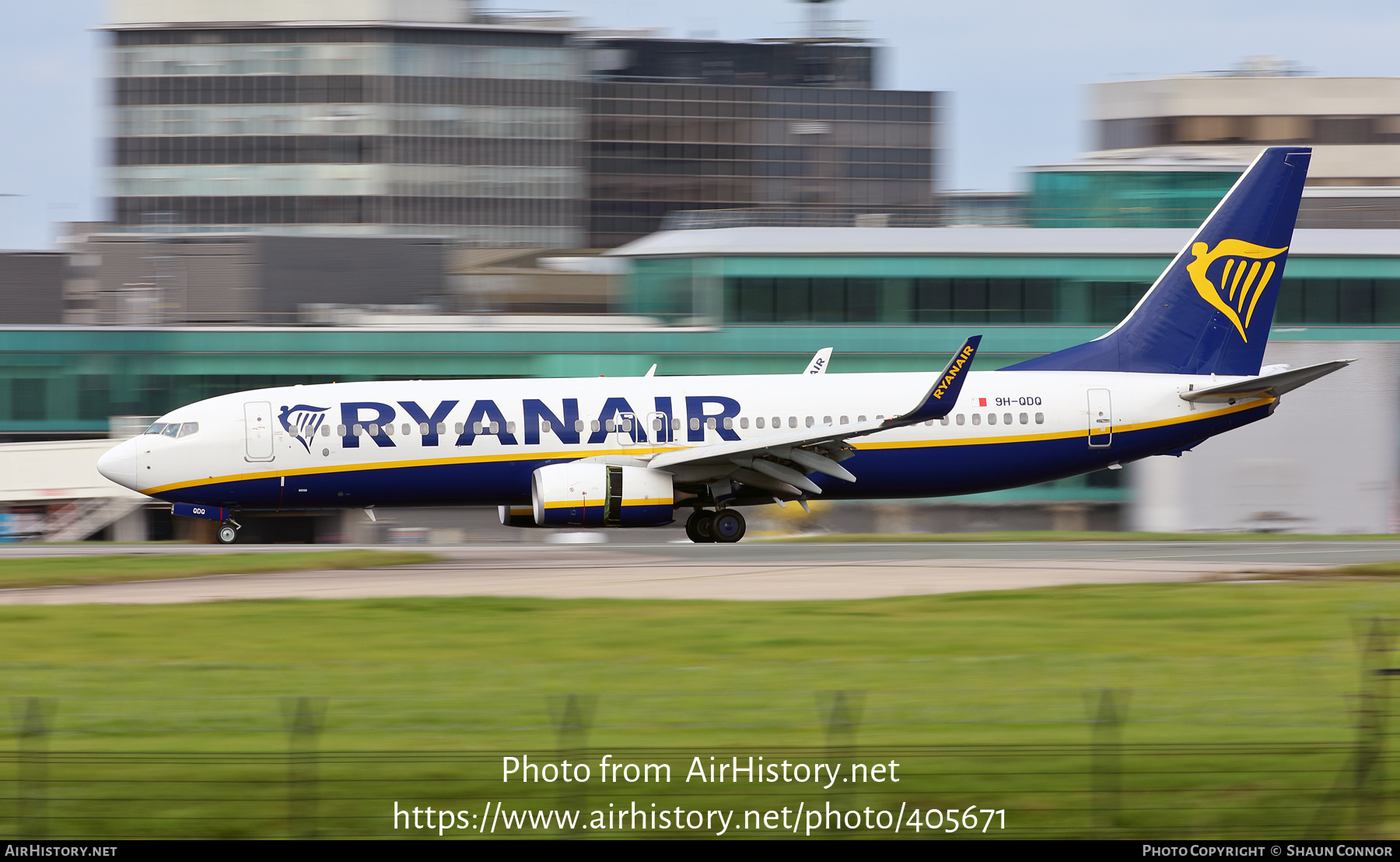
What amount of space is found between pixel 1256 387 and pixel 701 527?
40.1 feet

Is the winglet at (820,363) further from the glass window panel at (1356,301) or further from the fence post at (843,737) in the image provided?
the glass window panel at (1356,301)

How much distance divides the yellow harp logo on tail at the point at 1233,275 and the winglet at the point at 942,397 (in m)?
8.30

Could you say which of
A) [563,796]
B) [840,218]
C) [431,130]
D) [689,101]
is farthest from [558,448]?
[689,101]

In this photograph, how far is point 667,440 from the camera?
3231 centimetres

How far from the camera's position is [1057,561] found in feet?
92.8

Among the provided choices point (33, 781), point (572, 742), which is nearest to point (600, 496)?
point (572, 742)

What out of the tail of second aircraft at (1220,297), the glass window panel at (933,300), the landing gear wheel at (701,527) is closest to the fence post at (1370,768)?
the landing gear wheel at (701,527)

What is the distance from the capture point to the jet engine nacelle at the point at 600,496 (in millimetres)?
30391

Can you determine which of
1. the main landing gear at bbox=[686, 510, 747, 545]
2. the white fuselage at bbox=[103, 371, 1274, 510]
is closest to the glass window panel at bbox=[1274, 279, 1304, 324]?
the white fuselage at bbox=[103, 371, 1274, 510]

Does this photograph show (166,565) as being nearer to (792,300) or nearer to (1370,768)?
(1370,768)

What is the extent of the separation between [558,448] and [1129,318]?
535 inches

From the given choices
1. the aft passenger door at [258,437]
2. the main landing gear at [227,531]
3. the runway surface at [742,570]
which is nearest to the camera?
the runway surface at [742,570]

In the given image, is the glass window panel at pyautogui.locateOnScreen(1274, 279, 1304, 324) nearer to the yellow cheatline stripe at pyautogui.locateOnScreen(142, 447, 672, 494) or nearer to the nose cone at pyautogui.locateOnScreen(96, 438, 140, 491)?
the yellow cheatline stripe at pyautogui.locateOnScreen(142, 447, 672, 494)

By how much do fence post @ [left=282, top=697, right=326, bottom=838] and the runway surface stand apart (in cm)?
1177
